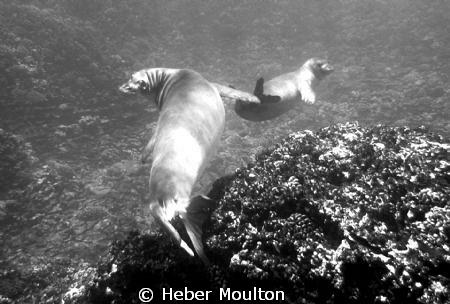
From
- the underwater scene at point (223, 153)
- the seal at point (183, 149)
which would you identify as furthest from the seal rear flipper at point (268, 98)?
→ the seal at point (183, 149)

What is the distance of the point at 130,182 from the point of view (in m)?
7.23

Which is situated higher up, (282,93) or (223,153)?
(282,93)

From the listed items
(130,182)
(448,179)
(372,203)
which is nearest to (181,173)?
(372,203)

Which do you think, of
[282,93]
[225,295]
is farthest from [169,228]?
[282,93]

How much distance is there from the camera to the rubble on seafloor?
6.42 ft

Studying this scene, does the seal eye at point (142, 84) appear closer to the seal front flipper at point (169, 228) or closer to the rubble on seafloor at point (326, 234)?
the rubble on seafloor at point (326, 234)

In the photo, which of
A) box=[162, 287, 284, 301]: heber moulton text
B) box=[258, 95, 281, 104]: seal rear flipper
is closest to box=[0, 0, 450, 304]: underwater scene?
box=[162, 287, 284, 301]: heber moulton text

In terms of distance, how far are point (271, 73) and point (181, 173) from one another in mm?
10891

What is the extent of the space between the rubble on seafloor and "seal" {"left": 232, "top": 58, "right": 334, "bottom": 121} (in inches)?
80.0

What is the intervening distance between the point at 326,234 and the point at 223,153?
6.11 meters

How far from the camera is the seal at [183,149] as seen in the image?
2426 millimetres

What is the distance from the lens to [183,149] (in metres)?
2.79

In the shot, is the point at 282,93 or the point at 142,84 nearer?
the point at 142,84

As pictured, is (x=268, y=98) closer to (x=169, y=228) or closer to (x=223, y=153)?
(x=169, y=228)
